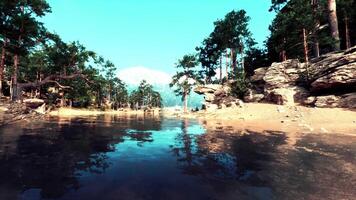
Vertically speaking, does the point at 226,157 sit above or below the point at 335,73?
below

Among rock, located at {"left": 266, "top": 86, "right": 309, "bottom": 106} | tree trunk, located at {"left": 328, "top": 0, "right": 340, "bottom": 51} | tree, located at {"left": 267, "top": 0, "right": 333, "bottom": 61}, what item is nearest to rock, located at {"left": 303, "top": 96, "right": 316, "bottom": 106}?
rock, located at {"left": 266, "top": 86, "right": 309, "bottom": 106}

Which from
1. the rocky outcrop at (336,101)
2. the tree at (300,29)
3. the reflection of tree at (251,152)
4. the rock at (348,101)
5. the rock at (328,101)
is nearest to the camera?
the reflection of tree at (251,152)

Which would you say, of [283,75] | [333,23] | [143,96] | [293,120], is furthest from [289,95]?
[143,96]

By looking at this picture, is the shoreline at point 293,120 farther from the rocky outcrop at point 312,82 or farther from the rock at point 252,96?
the rock at point 252,96

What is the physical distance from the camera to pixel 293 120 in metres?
23.3

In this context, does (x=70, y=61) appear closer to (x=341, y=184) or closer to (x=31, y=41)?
(x=31, y=41)

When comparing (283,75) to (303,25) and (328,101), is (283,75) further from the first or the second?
(328,101)

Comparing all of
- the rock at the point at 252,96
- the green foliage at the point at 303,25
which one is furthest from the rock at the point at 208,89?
the green foliage at the point at 303,25

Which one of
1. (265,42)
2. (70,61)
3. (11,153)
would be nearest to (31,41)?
(70,61)

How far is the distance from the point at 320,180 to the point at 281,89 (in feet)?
93.6

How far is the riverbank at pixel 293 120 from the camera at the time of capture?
18797 mm

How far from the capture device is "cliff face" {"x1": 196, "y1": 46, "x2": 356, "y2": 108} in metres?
26.7

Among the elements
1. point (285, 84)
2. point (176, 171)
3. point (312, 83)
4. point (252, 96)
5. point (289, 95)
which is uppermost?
point (285, 84)

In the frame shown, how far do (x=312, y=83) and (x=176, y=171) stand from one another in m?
28.2
